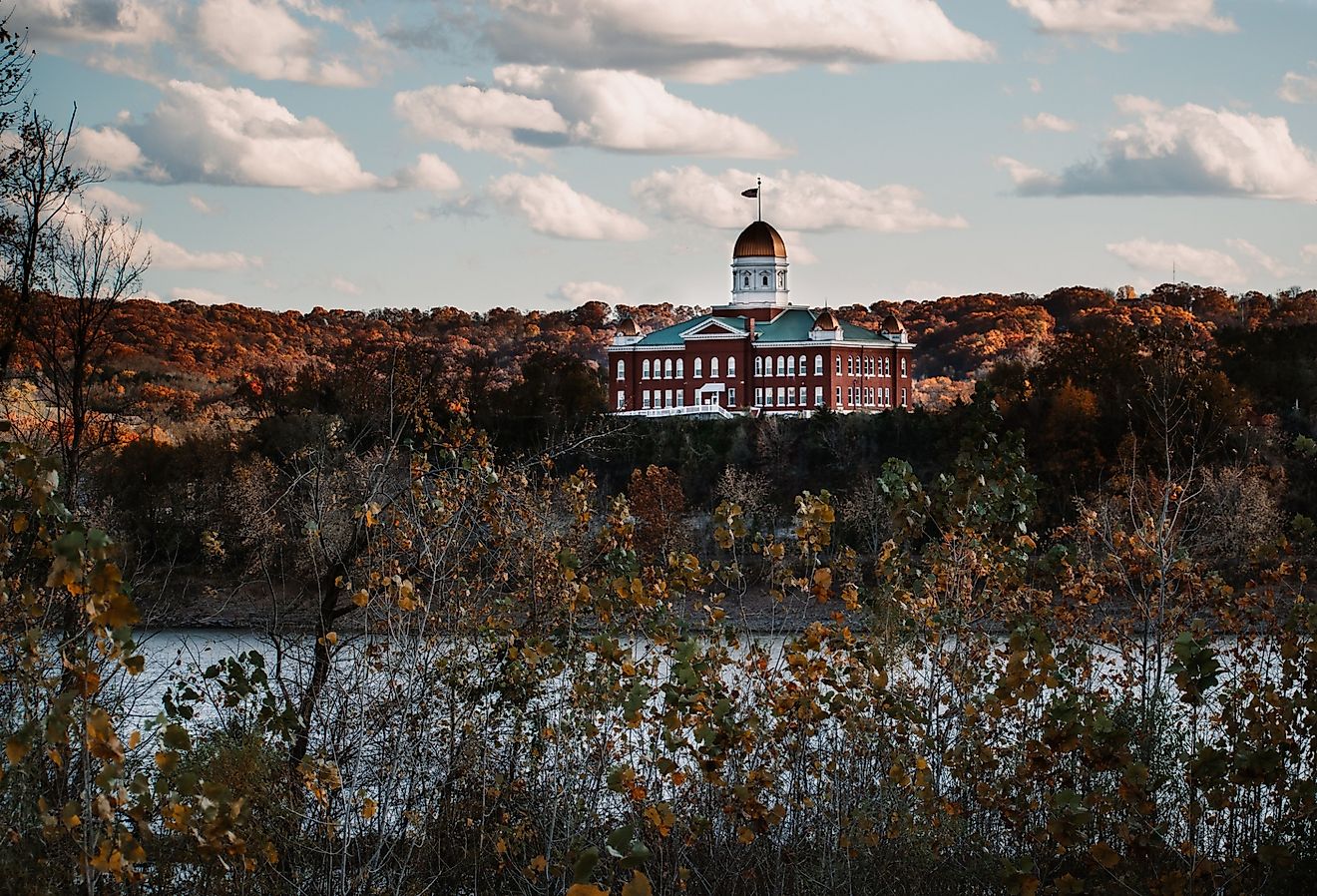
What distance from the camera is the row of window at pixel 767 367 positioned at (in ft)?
235

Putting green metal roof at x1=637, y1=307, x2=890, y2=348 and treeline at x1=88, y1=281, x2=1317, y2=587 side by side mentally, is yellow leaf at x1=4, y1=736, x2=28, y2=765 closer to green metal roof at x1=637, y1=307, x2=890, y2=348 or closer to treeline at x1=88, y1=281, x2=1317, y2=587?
treeline at x1=88, y1=281, x2=1317, y2=587

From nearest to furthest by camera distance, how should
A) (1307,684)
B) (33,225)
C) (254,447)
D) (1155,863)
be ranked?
(1307,684), (1155,863), (33,225), (254,447)

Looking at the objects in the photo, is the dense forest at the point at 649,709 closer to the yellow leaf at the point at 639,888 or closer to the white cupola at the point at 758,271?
the yellow leaf at the point at 639,888

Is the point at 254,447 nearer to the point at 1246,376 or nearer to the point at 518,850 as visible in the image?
the point at 1246,376

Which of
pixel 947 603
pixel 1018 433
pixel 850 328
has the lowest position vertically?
pixel 947 603

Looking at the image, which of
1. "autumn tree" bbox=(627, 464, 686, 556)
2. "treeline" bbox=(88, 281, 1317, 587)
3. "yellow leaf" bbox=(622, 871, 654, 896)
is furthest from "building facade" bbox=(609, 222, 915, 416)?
"yellow leaf" bbox=(622, 871, 654, 896)

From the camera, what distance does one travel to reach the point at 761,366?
2857 inches

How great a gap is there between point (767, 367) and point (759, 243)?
27.2ft

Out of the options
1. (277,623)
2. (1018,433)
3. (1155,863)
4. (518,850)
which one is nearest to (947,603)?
(1018,433)

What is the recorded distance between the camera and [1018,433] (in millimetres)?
9000

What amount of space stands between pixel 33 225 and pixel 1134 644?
962cm

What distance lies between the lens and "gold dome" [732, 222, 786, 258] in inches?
3054

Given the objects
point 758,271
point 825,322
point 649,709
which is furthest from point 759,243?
point 649,709

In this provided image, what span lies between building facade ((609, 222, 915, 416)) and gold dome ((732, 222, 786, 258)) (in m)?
4.05
